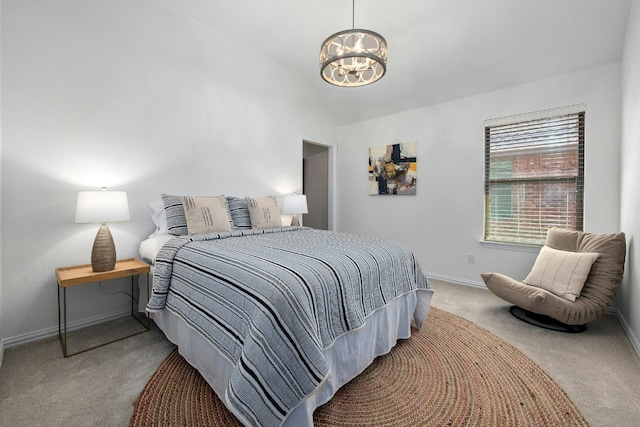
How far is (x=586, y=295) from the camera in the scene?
232cm

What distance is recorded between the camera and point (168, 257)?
6.47 ft

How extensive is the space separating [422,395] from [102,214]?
2.45 metres

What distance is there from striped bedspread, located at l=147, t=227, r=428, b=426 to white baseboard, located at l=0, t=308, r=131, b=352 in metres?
0.98

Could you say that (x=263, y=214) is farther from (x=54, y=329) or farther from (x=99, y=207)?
(x=54, y=329)

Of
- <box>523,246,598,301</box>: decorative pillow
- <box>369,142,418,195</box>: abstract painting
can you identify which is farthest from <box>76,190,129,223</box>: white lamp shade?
<box>523,246,598,301</box>: decorative pillow

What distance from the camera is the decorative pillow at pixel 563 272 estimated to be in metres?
2.34

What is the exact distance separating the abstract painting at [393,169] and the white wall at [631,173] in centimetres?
203

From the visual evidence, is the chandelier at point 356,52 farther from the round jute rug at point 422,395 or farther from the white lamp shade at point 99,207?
the round jute rug at point 422,395

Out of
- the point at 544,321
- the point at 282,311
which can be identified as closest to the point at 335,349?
the point at 282,311

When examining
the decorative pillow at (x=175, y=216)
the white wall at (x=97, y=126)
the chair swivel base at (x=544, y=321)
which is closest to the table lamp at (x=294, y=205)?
the white wall at (x=97, y=126)

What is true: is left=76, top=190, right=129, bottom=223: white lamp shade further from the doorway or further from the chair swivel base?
the chair swivel base

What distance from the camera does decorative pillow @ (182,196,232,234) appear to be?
8.21ft

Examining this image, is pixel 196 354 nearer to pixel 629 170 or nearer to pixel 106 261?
pixel 106 261

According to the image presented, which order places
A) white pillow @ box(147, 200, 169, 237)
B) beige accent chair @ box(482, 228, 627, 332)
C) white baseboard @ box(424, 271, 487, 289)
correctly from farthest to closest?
1. white baseboard @ box(424, 271, 487, 289)
2. white pillow @ box(147, 200, 169, 237)
3. beige accent chair @ box(482, 228, 627, 332)
